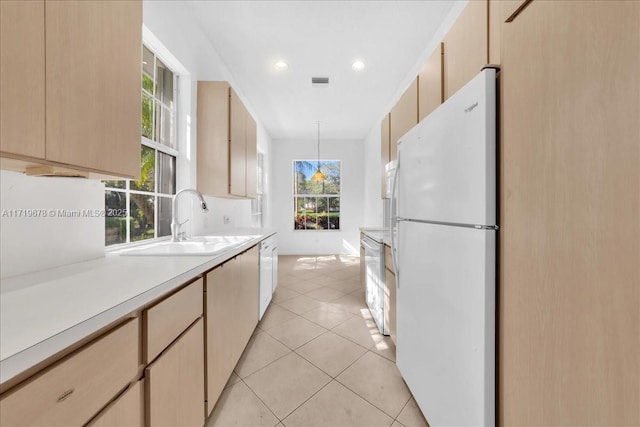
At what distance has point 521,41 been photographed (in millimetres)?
728

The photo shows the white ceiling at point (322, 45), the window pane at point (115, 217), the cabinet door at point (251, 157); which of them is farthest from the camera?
the cabinet door at point (251, 157)

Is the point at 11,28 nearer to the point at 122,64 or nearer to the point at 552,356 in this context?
the point at 122,64

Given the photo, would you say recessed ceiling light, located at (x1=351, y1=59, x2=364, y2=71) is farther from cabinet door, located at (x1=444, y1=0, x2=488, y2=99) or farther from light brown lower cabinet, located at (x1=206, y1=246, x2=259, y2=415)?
light brown lower cabinet, located at (x1=206, y1=246, x2=259, y2=415)

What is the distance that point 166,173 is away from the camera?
2041 millimetres

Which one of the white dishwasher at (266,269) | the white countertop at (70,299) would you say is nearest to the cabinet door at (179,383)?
the white countertop at (70,299)

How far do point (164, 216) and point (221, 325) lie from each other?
1.17 metres

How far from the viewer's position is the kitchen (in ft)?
1.60

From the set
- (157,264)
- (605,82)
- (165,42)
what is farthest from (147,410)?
(165,42)

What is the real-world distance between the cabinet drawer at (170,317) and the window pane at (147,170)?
3.71 ft

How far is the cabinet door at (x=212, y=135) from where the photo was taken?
7.39ft

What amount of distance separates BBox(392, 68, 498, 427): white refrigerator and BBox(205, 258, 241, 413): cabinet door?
3.63ft

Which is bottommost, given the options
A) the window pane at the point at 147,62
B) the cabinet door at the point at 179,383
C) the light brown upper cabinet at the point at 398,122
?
the cabinet door at the point at 179,383

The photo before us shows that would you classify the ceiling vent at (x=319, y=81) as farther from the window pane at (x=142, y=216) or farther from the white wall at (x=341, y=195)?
the white wall at (x=341, y=195)

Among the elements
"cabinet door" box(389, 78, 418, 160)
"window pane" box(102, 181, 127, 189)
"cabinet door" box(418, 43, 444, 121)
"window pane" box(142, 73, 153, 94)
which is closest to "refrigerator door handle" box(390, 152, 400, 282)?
"cabinet door" box(418, 43, 444, 121)
